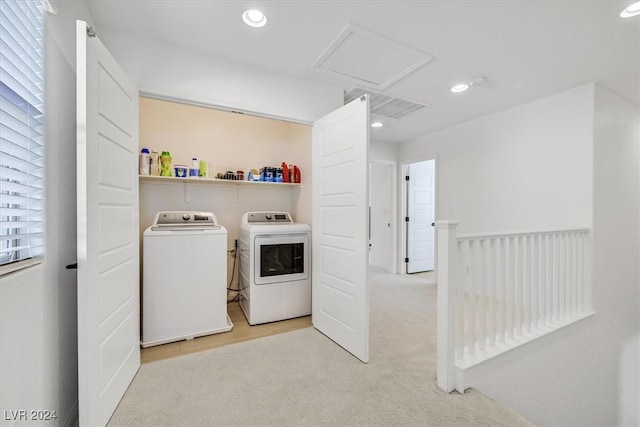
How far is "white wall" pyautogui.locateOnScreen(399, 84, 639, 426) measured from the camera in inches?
98.9

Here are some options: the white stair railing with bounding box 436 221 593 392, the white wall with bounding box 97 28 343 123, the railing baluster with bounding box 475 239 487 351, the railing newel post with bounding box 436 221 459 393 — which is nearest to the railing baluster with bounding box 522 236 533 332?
the white stair railing with bounding box 436 221 593 392

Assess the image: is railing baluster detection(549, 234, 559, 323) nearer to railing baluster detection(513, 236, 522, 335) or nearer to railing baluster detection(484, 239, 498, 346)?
railing baluster detection(513, 236, 522, 335)

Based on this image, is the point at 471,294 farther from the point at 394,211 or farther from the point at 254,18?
the point at 394,211

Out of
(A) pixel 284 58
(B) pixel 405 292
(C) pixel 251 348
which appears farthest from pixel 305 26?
(B) pixel 405 292

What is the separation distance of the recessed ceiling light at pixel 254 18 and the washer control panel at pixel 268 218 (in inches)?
74.3

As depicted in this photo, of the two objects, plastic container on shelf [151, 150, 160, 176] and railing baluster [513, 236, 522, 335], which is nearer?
railing baluster [513, 236, 522, 335]

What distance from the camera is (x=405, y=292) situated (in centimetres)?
393

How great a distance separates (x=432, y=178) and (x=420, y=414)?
4.59 m

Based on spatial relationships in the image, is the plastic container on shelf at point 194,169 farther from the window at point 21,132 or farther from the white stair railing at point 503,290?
the white stair railing at point 503,290

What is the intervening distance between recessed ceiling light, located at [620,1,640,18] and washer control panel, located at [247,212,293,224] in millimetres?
3218

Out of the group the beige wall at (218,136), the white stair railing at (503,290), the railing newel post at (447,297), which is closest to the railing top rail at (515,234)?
the white stair railing at (503,290)

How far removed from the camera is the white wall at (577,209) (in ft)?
8.24

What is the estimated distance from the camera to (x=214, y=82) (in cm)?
234

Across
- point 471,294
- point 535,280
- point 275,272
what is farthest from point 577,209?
point 275,272
